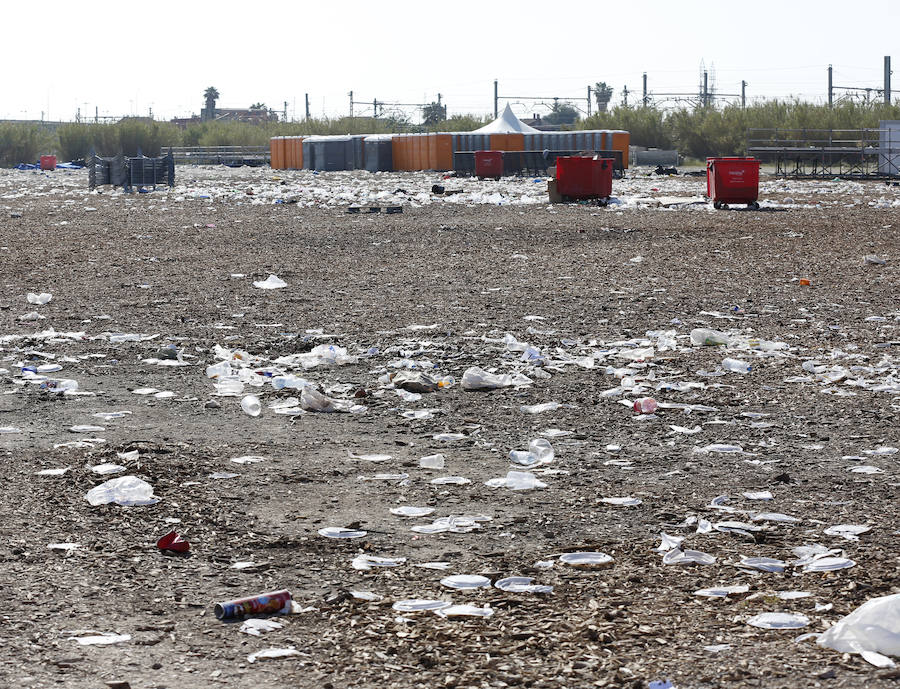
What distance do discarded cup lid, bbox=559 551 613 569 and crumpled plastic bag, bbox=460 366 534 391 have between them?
290 centimetres

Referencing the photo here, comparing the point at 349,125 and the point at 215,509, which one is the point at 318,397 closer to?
the point at 215,509

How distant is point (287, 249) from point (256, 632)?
11.9 m

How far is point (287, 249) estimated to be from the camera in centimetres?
1496

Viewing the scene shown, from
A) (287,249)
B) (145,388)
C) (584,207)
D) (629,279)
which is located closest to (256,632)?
(145,388)

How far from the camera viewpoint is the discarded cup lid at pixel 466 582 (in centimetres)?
371

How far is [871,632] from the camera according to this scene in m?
3.12

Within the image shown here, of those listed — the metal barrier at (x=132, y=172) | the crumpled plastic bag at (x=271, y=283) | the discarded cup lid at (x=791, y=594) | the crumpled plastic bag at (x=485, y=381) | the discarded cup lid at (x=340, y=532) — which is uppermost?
the metal barrier at (x=132, y=172)

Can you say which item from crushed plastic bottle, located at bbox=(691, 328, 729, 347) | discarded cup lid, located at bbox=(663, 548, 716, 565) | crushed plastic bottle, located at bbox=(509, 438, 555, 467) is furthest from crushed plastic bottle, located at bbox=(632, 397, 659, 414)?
discarded cup lid, located at bbox=(663, 548, 716, 565)

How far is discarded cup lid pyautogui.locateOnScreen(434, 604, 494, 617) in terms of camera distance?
3.46 m

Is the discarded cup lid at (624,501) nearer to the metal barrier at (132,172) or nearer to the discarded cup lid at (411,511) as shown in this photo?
the discarded cup lid at (411,511)

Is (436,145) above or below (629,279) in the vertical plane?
above

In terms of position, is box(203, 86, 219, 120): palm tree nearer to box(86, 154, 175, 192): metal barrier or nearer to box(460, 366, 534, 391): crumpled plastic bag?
box(86, 154, 175, 192): metal barrier

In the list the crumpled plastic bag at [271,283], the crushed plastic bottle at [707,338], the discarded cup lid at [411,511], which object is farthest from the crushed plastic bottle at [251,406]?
the crumpled plastic bag at [271,283]

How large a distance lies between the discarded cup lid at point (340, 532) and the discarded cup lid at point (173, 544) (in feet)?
1.65
